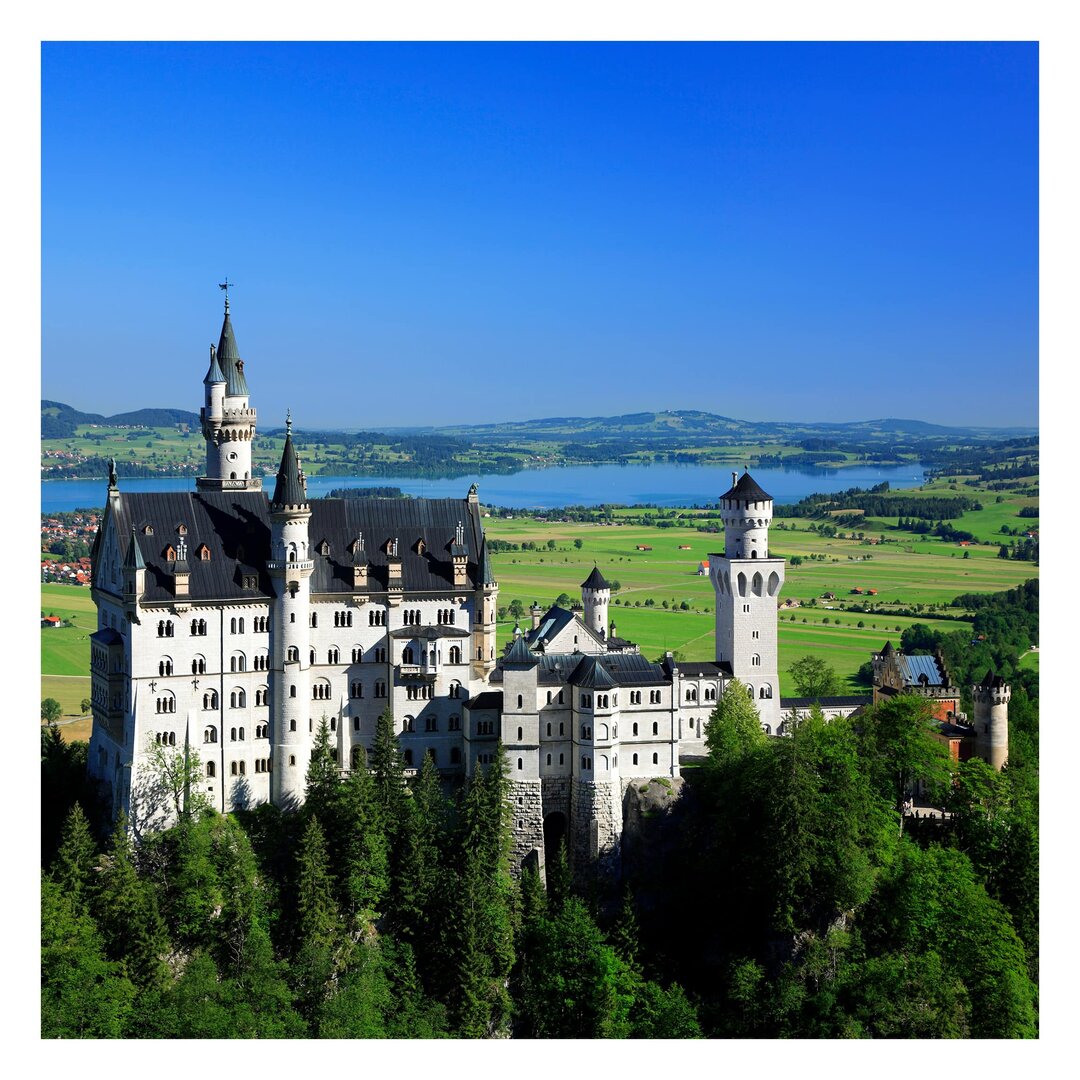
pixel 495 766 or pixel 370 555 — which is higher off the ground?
pixel 370 555

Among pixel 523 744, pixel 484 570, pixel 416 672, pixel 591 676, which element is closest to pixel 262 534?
pixel 416 672

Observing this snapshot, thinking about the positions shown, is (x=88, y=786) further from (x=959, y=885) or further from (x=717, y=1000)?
(x=959, y=885)

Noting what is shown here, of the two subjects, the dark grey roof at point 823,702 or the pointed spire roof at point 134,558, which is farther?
the dark grey roof at point 823,702

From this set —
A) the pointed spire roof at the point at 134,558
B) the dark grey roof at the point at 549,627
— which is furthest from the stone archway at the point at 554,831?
the pointed spire roof at the point at 134,558

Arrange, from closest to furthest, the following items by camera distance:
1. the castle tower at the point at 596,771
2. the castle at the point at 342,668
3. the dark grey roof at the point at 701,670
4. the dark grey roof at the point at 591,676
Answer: the castle at the point at 342,668
the dark grey roof at the point at 591,676
the castle tower at the point at 596,771
the dark grey roof at the point at 701,670

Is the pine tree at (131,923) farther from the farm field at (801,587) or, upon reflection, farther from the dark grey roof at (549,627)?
the farm field at (801,587)

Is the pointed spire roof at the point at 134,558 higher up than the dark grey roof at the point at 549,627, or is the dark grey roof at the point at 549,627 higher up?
the pointed spire roof at the point at 134,558

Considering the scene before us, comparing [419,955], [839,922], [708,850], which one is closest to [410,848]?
[419,955]
